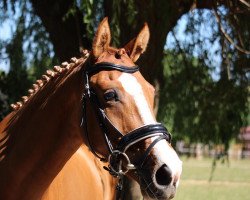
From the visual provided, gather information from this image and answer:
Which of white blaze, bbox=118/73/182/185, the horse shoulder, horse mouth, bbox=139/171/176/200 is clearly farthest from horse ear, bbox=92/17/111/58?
the horse shoulder

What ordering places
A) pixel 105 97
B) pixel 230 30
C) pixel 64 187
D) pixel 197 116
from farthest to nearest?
pixel 197 116 < pixel 230 30 < pixel 64 187 < pixel 105 97

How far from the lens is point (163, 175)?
2.92 meters

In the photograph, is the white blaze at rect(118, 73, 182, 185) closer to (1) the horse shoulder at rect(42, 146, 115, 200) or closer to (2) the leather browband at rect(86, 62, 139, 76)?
(2) the leather browband at rect(86, 62, 139, 76)

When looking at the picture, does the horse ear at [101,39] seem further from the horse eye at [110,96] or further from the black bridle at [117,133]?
the horse eye at [110,96]

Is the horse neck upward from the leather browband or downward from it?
downward

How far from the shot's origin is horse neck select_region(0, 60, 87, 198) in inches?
134

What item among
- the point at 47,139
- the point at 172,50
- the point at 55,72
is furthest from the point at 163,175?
the point at 172,50

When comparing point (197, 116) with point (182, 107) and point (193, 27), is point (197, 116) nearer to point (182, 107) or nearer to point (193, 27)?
point (182, 107)

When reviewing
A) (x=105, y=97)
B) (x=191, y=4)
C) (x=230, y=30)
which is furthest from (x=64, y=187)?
(x=230, y=30)

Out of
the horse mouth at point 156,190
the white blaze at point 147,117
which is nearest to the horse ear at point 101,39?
the white blaze at point 147,117

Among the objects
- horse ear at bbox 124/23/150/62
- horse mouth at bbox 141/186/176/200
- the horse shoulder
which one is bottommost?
the horse shoulder

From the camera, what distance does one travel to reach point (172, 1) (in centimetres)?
640

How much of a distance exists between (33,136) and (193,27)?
4.78 metres

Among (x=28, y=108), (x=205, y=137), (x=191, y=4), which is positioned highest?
(x=191, y=4)
